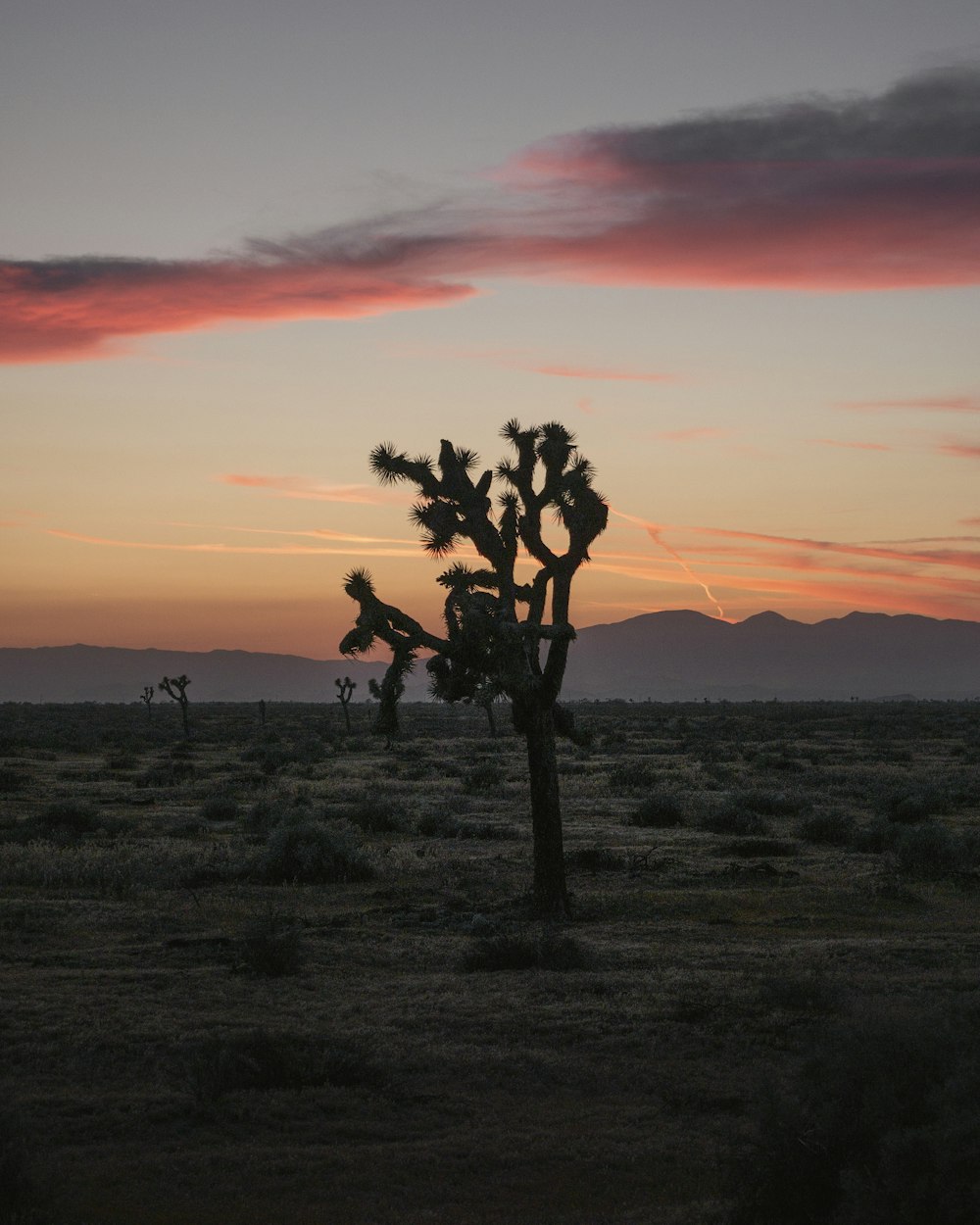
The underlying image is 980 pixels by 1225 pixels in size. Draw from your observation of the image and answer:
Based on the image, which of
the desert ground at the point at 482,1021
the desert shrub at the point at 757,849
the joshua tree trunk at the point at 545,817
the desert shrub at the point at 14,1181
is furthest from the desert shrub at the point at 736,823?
the desert shrub at the point at 14,1181

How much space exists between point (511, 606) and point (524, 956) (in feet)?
18.1

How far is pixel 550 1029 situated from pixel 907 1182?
229 inches

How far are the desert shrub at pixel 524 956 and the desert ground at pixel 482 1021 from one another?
0.03 m

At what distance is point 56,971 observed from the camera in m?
12.6

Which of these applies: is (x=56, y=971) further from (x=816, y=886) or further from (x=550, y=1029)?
(x=816, y=886)

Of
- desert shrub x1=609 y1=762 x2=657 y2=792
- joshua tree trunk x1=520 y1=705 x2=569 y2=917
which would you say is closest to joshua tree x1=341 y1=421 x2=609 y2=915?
joshua tree trunk x1=520 y1=705 x2=569 y2=917

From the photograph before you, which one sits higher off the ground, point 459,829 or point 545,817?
point 545,817

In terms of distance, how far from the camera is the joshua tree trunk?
16.4 metres

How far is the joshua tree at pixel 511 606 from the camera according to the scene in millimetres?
16219

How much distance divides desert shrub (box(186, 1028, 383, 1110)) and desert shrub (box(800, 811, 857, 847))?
16.0 meters

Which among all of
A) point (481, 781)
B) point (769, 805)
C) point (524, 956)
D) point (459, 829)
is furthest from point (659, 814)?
point (524, 956)

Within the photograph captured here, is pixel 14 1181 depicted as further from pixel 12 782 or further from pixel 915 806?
pixel 12 782

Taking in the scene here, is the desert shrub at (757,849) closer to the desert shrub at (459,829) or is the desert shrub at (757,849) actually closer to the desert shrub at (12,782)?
the desert shrub at (459,829)

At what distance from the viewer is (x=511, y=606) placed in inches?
673
